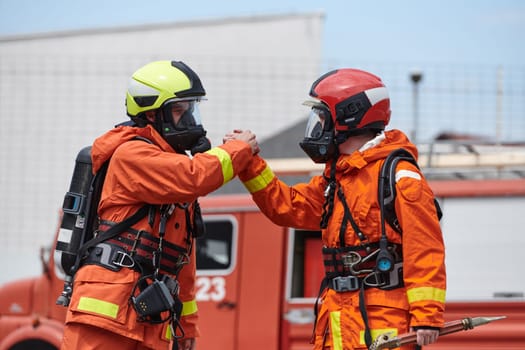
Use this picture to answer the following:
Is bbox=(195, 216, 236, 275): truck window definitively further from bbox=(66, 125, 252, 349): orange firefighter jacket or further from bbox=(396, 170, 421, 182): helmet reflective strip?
bbox=(396, 170, 421, 182): helmet reflective strip

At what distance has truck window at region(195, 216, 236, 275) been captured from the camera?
8.52 metres

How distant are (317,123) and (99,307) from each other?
1483 mm

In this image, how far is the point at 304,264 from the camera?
8.33 m

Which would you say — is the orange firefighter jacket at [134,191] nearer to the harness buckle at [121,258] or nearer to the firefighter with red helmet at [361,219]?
the harness buckle at [121,258]

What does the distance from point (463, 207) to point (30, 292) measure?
4.21 meters

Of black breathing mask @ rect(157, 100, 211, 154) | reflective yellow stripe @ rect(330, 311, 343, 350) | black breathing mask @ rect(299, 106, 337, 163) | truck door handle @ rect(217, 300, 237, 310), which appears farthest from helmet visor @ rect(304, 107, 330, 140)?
truck door handle @ rect(217, 300, 237, 310)

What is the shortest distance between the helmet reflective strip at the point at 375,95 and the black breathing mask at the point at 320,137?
0.76 ft

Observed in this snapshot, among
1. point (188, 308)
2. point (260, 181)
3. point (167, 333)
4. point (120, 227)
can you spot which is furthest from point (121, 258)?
point (260, 181)

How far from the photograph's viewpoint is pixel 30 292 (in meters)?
9.43

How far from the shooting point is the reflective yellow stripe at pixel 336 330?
4891 millimetres

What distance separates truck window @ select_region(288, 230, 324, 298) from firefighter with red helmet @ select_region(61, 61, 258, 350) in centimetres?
295

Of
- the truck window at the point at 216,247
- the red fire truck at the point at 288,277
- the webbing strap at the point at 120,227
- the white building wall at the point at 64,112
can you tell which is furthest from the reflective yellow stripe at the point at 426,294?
the white building wall at the point at 64,112

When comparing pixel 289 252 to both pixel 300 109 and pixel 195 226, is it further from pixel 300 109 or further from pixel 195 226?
pixel 300 109

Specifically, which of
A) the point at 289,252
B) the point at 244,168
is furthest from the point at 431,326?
the point at 289,252
